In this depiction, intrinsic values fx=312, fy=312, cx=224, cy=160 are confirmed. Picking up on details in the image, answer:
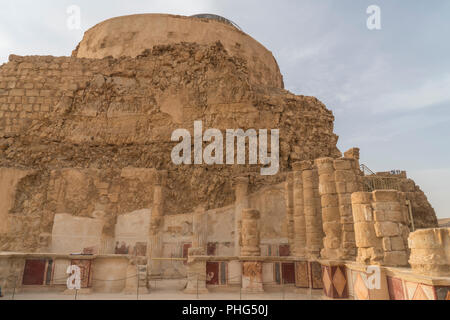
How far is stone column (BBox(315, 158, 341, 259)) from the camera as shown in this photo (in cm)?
843

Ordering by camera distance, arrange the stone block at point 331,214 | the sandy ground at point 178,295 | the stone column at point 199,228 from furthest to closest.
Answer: the stone column at point 199,228 → the stone block at point 331,214 → the sandy ground at point 178,295

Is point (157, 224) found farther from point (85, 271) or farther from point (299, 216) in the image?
point (299, 216)

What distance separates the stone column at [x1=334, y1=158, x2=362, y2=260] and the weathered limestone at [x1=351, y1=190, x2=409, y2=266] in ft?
3.72

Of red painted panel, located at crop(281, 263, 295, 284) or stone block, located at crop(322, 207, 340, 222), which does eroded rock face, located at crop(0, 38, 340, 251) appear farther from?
stone block, located at crop(322, 207, 340, 222)

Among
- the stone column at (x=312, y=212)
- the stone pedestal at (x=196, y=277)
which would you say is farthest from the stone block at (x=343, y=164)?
the stone pedestal at (x=196, y=277)

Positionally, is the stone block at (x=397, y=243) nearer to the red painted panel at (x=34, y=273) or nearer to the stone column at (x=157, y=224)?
the stone column at (x=157, y=224)

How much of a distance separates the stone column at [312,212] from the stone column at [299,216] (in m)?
0.46

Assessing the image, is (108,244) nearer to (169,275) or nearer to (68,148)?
(169,275)

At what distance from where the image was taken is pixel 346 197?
27.9ft

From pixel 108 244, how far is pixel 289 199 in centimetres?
747

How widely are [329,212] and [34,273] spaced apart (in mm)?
8252

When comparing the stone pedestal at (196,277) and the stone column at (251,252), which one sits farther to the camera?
the stone column at (251,252)

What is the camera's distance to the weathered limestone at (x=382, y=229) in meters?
6.48
